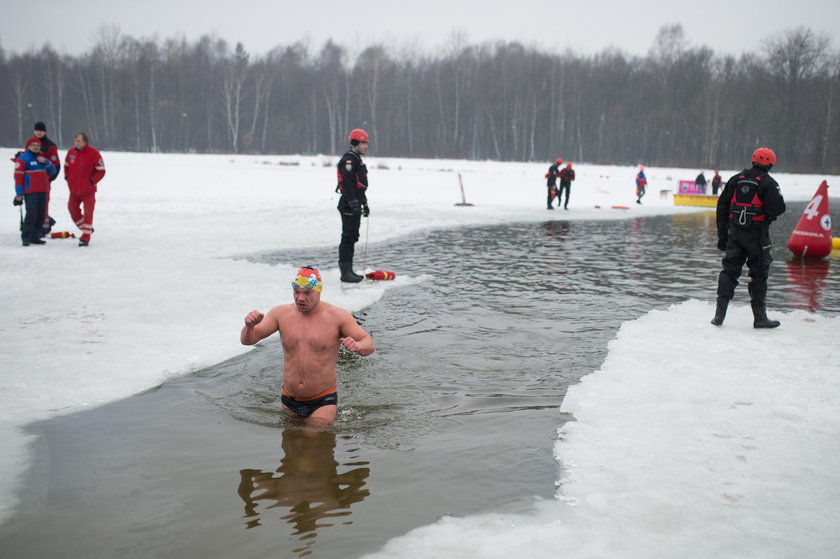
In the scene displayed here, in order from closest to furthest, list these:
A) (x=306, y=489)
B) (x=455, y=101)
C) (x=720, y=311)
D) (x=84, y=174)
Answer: (x=306, y=489)
(x=720, y=311)
(x=84, y=174)
(x=455, y=101)

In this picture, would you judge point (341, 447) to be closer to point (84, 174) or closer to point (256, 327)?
point (256, 327)

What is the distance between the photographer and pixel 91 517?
3.64 m

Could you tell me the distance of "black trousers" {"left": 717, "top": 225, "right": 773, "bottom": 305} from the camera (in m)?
7.64

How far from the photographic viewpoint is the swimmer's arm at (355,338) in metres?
4.84

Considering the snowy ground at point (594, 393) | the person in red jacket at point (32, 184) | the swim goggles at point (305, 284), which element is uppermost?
the person in red jacket at point (32, 184)

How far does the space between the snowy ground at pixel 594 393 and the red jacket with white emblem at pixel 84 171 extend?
1.07 meters

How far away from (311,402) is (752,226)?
5.21m

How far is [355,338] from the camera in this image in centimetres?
508

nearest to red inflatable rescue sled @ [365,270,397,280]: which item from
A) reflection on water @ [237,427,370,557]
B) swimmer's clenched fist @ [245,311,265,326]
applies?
swimmer's clenched fist @ [245,311,265,326]

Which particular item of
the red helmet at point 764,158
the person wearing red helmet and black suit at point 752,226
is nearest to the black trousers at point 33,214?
the person wearing red helmet and black suit at point 752,226

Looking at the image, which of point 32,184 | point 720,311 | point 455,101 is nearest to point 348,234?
point 720,311

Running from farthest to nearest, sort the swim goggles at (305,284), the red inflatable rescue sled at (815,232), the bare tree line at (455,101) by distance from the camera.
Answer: the bare tree line at (455,101)
the red inflatable rescue sled at (815,232)
the swim goggles at (305,284)

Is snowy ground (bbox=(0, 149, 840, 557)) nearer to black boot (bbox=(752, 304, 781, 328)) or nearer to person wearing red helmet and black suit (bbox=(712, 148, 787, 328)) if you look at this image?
black boot (bbox=(752, 304, 781, 328))

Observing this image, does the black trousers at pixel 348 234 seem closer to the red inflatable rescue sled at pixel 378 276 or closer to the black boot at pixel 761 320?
the red inflatable rescue sled at pixel 378 276
